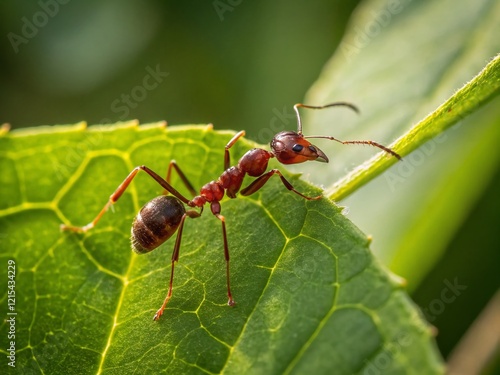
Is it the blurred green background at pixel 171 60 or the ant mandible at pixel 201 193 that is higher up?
the blurred green background at pixel 171 60

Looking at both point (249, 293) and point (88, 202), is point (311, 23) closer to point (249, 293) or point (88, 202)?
point (88, 202)

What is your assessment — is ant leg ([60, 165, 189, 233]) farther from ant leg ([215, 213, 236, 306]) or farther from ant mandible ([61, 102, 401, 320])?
ant leg ([215, 213, 236, 306])

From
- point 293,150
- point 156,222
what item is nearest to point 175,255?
point 156,222

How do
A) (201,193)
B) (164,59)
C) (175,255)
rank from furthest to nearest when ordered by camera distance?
1. (164,59)
2. (201,193)
3. (175,255)

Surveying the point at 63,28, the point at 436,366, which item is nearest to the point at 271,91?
the point at 63,28

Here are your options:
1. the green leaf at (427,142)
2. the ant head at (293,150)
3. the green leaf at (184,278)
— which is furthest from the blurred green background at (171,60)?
the green leaf at (184,278)

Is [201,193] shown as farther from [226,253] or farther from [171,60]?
[171,60]

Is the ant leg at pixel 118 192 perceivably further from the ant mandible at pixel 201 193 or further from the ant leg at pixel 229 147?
the ant leg at pixel 229 147
